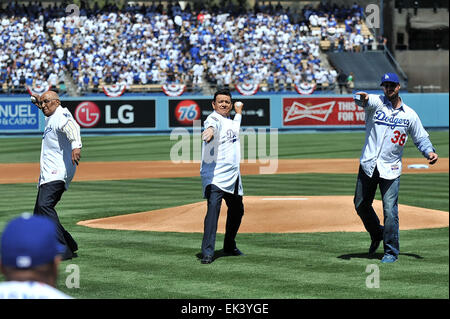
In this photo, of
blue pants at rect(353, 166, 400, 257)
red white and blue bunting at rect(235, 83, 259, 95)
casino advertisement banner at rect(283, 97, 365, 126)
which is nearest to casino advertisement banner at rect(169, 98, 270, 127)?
red white and blue bunting at rect(235, 83, 259, 95)

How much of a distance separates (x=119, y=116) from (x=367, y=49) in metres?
17.1

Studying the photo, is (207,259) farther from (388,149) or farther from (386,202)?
(388,149)

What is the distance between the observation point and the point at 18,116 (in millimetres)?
37375

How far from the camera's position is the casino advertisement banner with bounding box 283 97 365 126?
4053cm

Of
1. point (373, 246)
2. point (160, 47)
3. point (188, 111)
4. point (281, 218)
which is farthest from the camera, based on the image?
point (160, 47)

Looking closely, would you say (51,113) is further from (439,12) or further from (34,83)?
(439,12)

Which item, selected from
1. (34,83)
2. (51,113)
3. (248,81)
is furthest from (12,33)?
(51,113)

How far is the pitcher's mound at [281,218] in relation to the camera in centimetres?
1339

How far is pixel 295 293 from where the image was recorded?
26.7 feet

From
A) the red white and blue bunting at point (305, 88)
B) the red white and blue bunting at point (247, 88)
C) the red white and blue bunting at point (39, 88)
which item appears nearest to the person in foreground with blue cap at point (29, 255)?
the red white and blue bunting at point (39, 88)

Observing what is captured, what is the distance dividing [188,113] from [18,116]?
7.84m

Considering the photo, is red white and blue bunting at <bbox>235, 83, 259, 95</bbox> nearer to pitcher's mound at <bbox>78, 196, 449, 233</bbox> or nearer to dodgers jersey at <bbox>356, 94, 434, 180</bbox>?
pitcher's mound at <bbox>78, 196, 449, 233</bbox>

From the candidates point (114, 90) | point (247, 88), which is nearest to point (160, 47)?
point (114, 90)

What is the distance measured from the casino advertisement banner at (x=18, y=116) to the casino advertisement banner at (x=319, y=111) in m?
12.1
